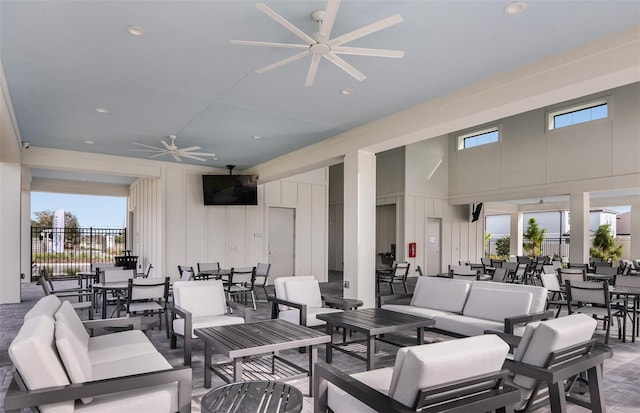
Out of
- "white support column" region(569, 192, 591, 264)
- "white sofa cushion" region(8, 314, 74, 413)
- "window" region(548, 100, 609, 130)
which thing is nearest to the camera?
"white sofa cushion" region(8, 314, 74, 413)

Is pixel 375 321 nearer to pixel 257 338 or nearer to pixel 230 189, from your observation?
pixel 257 338

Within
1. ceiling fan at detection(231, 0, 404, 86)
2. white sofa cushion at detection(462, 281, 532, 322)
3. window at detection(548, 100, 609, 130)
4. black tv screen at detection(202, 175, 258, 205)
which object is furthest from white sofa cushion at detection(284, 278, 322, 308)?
window at detection(548, 100, 609, 130)

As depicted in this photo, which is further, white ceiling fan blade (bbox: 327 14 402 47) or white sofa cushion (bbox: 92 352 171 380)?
white ceiling fan blade (bbox: 327 14 402 47)

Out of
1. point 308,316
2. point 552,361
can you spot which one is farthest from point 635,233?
point 552,361

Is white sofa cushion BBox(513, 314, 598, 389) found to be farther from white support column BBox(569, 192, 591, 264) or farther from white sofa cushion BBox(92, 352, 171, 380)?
white support column BBox(569, 192, 591, 264)

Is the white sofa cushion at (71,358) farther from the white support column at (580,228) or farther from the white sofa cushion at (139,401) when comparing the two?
the white support column at (580,228)

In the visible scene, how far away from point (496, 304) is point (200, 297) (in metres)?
3.37

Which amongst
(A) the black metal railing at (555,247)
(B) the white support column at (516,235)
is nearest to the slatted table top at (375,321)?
(B) the white support column at (516,235)

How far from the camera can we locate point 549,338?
7.89 ft

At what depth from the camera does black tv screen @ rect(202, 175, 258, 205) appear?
10078mm

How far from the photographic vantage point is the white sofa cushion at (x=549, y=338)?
2.41 m

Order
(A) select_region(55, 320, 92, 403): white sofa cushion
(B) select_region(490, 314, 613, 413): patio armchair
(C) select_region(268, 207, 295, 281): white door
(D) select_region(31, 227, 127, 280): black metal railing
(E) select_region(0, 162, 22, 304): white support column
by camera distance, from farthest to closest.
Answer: (D) select_region(31, 227, 127, 280): black metal railing
(C) select_region(268, 207, 295, 281): white door
(E) select_region(0, 162, 22, 304): white support column
(B) select_region(490, 314, 613, 413): patio armchair
(A) select_region(55, 320, 92, 403): white sofa cushion

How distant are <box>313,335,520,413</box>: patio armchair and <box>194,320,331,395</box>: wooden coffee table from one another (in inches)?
41.7

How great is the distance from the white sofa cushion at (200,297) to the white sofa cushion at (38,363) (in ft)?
7.58
